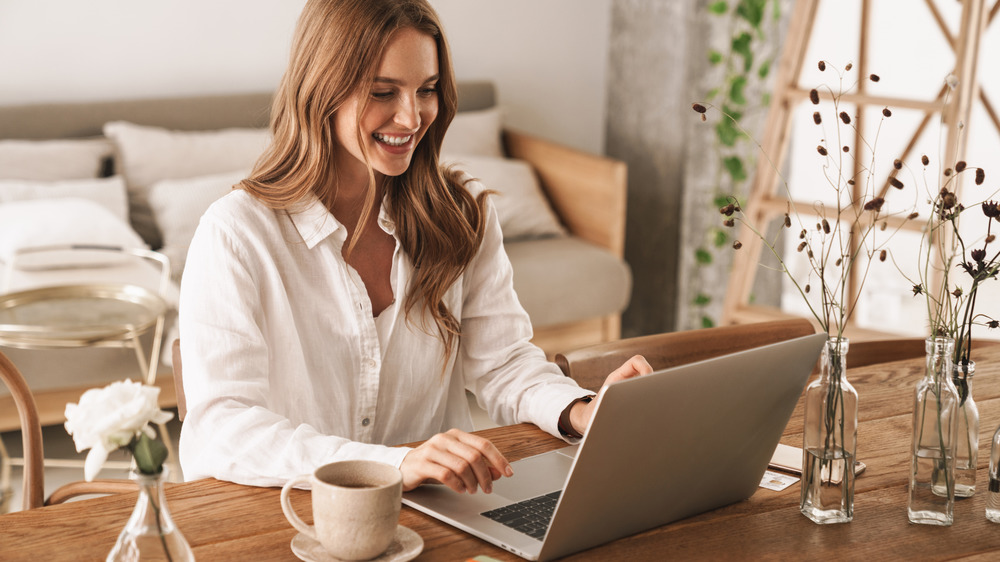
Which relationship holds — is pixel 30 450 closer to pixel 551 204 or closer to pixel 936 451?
pixel 936 451

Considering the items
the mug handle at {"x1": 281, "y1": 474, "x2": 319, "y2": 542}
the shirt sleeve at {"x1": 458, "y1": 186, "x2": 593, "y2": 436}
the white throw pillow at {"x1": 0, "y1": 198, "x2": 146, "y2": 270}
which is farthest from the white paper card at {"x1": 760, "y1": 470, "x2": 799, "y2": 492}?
the white throw pillow at {"x1": 0, "y1": 198, "x2": 146, "y2": 270}

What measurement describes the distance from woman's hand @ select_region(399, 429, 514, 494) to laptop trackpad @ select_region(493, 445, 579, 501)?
4 centimetres

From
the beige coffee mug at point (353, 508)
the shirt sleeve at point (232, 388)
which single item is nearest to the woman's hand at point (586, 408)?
the shirt sleeve at point (232, 388)

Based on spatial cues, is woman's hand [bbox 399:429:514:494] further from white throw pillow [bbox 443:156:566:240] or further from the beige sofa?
white throw pillow [bbox 443:156:566:240]

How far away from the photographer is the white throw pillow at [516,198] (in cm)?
353

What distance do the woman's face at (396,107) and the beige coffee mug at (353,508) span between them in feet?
1.96

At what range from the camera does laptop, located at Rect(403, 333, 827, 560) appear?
35.0 inches

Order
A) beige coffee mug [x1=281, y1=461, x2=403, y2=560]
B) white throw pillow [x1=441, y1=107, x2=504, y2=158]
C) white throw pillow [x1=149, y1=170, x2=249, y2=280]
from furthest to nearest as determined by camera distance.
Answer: white throw pillow [x1=441, y1=107, x2=504, y2=158], white throw pillow [x1=149, y1=170, x2=249, y2=280], beige coffee mug [x1=281, y1=461, x2=403, y2=560]

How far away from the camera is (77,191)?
10.1 ft

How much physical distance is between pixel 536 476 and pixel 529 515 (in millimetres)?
116

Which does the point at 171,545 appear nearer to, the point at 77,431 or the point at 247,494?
the point at 77,431

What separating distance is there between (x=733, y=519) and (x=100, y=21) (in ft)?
9.97

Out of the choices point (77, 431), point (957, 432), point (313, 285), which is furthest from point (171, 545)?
point (957, 432)

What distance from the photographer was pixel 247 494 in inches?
42.5
